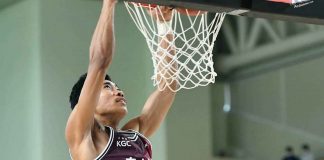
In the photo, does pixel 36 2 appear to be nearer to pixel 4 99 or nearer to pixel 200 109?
pixel 4 99

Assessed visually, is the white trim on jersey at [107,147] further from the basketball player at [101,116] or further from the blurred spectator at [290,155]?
the blurred spectator at [290,155]

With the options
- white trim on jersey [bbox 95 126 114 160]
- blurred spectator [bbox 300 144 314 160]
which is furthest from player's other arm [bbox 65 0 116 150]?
blurred spectator [bbox 300 144 314 160]

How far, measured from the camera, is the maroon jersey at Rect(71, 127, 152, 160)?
3.46 m

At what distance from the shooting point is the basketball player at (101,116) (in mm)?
3355

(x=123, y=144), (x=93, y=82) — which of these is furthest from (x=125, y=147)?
(x=93, y=82)

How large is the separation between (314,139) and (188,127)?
200cm

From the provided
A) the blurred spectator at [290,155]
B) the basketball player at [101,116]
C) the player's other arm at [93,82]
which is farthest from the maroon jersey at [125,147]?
the blurred spectator at [290,155]

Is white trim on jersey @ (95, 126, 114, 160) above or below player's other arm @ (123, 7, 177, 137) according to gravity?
below

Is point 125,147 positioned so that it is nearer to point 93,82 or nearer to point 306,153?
point 93,82

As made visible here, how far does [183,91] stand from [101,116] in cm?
529

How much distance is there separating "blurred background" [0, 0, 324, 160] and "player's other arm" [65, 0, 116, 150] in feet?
15.6

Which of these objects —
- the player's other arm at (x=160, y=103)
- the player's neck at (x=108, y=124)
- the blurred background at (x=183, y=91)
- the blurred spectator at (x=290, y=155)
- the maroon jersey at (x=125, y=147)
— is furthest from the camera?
the blurred spectator at (x=290, y=155)

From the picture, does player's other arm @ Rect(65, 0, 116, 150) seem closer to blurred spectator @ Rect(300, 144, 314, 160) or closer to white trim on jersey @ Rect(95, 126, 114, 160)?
white trim on jersey @ Rect(95, 126, 114, 160)

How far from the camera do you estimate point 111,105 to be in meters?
3.64
